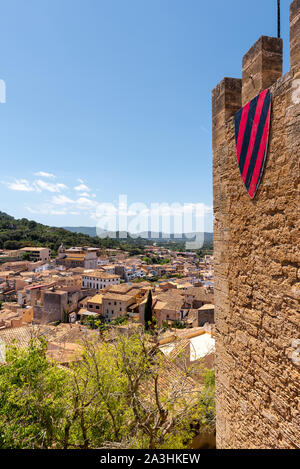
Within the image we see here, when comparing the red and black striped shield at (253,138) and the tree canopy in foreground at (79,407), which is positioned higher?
the red and black striped shield at (253,138)

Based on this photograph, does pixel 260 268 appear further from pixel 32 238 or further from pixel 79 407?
pixel 32 238

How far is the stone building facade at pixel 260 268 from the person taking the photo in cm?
230

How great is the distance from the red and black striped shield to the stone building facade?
83 millimetres

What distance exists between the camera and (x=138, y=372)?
21.5 ft

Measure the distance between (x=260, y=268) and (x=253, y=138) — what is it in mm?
1442

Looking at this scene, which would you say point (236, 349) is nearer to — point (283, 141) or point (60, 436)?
point (283, 141)

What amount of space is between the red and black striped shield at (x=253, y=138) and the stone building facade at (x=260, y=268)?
0.27 ft

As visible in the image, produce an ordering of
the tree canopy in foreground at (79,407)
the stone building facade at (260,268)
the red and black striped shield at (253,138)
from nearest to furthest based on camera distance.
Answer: the stone building facade at (260,268) → the red and black striped shield at (253,138) → the tree canopy in foreground at (79,407)

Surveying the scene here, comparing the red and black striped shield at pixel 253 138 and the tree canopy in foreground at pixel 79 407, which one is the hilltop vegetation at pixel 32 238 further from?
the red and black striped shield at pixel 253 138

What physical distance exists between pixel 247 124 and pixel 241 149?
277mm

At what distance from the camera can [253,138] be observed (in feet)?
9.18

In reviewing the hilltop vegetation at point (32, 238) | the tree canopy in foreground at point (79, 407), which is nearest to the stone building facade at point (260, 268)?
the tree canopy in foreground at point (79, 407)

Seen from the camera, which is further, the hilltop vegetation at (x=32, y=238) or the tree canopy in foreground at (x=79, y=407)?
the hilltop vegetation at (x=32, y=238)

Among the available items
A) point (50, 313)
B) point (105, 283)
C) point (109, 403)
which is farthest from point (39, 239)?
Result: point (109, 403)
